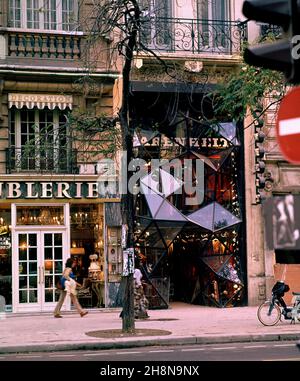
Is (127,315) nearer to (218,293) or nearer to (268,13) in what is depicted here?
(218,293)

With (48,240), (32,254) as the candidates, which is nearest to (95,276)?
(48,240)

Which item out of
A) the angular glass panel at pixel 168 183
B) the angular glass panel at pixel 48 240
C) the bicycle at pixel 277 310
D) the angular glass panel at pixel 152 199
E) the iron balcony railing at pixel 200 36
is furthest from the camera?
the iron balcony railing at pixel 200 36

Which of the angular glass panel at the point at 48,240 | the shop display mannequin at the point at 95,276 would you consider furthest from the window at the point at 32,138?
the shop display mannequin at the point at 95,276

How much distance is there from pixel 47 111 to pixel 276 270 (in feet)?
29.8

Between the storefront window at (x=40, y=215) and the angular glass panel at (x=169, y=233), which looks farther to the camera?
the angular glass panel at (x=169, y=233)

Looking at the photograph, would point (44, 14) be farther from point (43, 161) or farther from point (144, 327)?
point (144, 327)

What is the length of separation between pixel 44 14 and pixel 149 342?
12.1m

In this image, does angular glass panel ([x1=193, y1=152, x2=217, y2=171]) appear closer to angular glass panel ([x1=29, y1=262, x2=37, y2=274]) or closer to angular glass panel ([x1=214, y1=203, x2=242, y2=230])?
angular glass panel ([x1=214, y1=203, x2=242, y2=230])

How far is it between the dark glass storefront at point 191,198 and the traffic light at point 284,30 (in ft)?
64.5

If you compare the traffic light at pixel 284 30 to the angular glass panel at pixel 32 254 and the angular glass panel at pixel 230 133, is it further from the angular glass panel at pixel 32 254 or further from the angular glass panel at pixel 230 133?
the angular glass panel at pixel 230 133

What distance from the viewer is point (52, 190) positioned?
2345cm

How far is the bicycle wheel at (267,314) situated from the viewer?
1931cm

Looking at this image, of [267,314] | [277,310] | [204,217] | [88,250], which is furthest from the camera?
[204,217]
